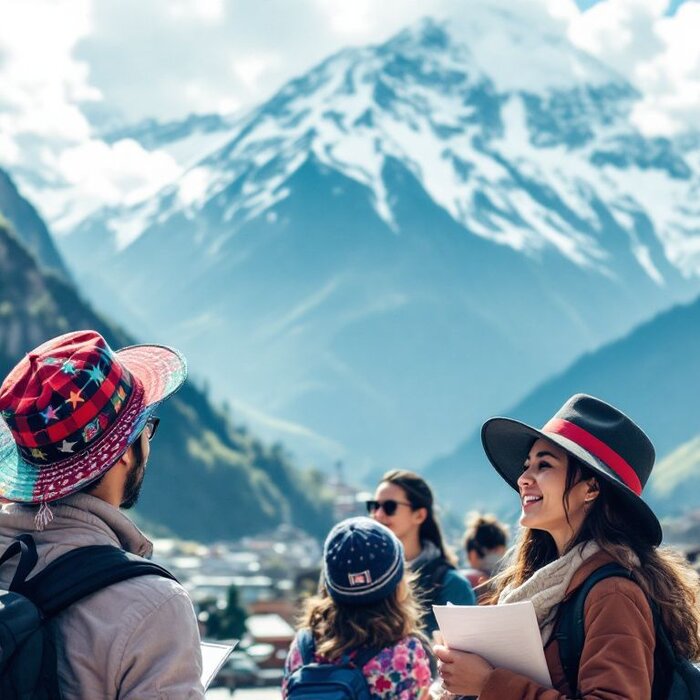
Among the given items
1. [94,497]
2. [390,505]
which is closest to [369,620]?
[94,497]

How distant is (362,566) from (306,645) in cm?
37

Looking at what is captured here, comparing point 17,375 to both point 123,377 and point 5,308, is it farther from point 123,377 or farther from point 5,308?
point 5,308

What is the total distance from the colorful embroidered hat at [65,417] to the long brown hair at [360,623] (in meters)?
1.61

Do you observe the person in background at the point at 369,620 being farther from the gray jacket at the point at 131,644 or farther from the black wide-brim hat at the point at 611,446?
the gray jacket at the point at 131,644

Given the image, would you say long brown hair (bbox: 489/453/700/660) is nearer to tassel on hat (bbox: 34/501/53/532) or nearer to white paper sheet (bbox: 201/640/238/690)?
white paper sheet (bbox: 201/640/238/690)

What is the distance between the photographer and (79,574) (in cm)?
305

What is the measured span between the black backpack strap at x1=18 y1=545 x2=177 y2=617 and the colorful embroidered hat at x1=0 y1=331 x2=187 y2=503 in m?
0.21

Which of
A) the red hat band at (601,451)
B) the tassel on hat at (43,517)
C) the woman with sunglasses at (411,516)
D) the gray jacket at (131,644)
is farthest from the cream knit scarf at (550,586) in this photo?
the woman with sunglasses at (411,516)

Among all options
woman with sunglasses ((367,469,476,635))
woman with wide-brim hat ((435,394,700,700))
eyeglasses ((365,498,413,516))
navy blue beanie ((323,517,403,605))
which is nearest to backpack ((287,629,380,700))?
navy blue beanie ((323,517,403,605))

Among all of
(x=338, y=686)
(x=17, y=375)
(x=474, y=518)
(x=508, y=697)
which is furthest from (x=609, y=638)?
(x=474, y=518)

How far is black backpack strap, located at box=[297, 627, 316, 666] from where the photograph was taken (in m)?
4.66

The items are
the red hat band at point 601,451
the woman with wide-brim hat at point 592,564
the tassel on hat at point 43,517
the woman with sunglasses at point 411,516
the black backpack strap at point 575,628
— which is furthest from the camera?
the woman with sunglasses at point 411,516

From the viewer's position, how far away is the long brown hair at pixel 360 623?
461 cm

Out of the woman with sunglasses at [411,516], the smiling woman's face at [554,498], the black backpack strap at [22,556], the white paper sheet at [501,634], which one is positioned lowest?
the woman with sunglasses at [411,516]
